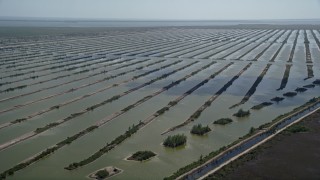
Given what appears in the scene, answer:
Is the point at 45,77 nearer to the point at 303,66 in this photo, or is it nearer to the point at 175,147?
the point at 175,147

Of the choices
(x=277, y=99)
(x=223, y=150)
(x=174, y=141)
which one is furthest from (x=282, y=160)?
(x=277, y=99)

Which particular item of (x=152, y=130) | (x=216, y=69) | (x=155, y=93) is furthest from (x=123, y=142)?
(x=216, y=69)

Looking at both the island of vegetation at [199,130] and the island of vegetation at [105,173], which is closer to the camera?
the island of vegetation at [105,173]

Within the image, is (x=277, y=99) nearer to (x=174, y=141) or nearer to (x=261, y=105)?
(x=261, y=105)

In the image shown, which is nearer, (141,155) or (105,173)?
(105,173)

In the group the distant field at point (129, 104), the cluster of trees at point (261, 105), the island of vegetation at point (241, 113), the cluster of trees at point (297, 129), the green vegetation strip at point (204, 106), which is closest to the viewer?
the distant field at point (129, 104)

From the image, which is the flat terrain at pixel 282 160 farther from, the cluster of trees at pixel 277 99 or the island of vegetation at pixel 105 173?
the cluster of trees at pixel 277 99

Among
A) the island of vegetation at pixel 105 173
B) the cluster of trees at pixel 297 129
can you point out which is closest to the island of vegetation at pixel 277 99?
the cluster of trees at pixel 297 129
